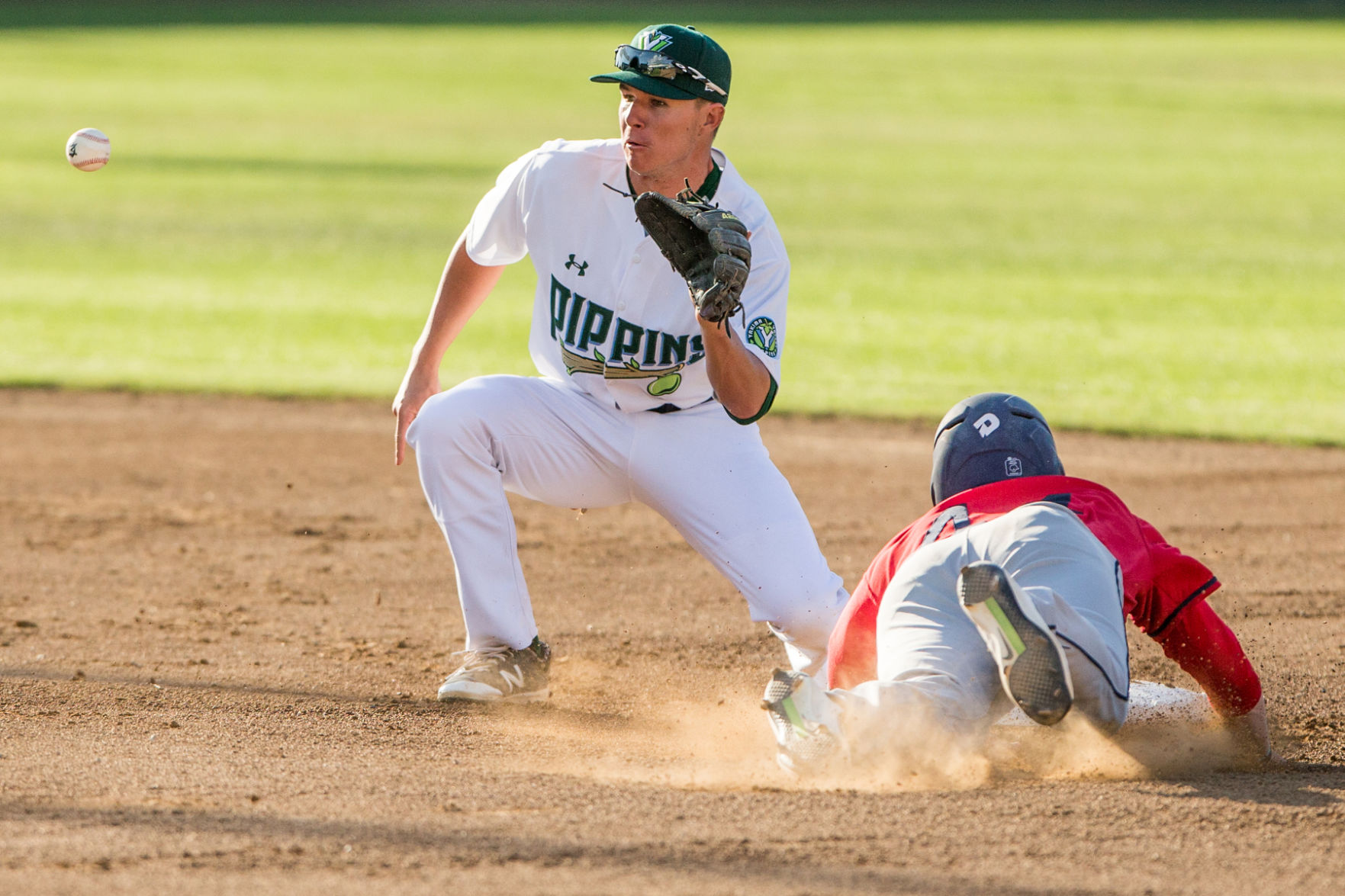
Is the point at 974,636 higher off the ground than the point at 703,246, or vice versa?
the point at 703,246

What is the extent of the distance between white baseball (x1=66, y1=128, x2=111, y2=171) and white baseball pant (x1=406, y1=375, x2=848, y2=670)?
1744mm

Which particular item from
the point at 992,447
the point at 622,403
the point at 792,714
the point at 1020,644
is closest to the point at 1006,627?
the point at 1020,644

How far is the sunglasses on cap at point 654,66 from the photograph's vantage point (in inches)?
172

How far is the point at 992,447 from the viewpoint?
4219 mm

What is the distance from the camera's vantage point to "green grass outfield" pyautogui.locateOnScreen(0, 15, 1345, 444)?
10.2m

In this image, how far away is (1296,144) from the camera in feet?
78.3

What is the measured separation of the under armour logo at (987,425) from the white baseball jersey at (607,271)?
0.62 metres

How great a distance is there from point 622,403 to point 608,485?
0.93 feet

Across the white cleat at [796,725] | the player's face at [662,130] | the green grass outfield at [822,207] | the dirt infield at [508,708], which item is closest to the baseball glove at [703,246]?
the player's face at [662,130]

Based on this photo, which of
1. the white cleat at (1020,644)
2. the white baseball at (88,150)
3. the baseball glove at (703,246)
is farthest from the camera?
the white baseball at (88,150)

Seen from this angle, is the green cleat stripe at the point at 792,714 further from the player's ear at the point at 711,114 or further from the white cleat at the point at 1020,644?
the player's ear at the point at 711,114

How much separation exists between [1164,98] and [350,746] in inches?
1114

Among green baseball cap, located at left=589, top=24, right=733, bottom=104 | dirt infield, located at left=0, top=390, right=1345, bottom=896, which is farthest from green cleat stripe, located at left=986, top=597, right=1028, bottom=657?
green baseball cap, located at left=589, top=24, right=733, bottom=104

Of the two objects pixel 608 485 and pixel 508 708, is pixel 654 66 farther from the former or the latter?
pixel 508 708
